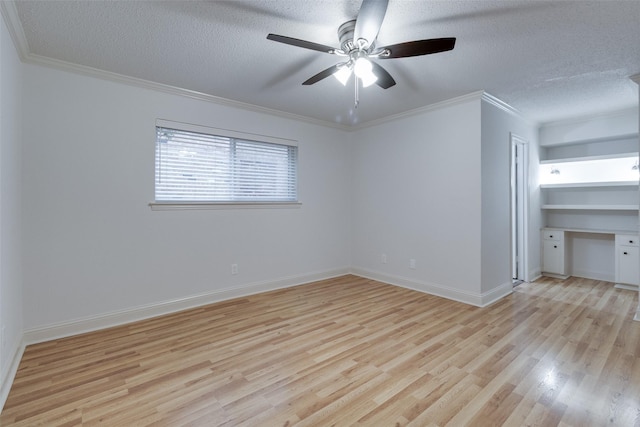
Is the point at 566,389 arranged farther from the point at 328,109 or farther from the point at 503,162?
the point at 328,109

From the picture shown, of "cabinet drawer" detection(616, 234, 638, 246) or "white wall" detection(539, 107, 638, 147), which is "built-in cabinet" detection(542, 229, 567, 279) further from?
"white wall" detection(539, 107, 638, 147)

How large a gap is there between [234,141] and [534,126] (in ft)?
15.2

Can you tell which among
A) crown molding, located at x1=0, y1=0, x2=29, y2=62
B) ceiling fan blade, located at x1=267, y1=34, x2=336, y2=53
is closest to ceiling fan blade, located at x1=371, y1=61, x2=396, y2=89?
ceiling fan blade, located at x1=267, y1=34, x2=336, y2=53

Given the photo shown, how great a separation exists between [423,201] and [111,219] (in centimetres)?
370

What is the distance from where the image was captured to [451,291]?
12.5 feet

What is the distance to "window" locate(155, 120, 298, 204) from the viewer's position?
338 centimetres

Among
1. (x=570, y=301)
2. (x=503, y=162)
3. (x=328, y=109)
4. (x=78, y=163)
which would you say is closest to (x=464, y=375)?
(x=570, y=301)

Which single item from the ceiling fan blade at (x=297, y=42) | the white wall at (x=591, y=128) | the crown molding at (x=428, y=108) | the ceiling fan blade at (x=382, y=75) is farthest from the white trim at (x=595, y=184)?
the ceiling fan blade at (x=297, y=42)

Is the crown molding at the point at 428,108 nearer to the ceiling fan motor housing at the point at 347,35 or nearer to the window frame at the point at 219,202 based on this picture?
the window frame at the point at 219,202

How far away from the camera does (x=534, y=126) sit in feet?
15.6

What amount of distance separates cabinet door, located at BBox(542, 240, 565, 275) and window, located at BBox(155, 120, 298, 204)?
4200 millimetres

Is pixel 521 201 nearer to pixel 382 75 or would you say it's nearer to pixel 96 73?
pixel 382 75

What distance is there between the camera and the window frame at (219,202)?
3289 mm

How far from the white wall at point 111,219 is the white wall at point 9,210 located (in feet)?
0.62
